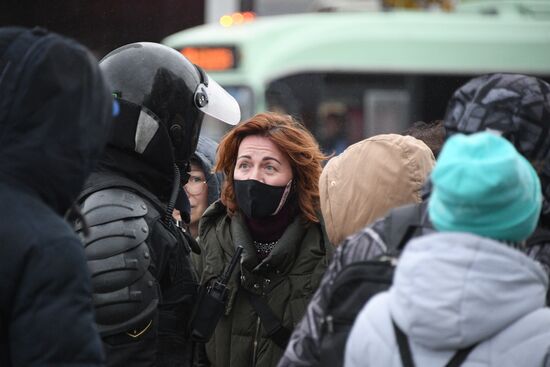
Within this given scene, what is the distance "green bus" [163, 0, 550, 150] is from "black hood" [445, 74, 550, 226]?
410 inches

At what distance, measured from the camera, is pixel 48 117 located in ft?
8.18

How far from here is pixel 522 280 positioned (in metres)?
2.40

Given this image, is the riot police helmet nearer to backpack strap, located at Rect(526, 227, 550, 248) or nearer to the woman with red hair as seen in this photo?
the woman with red hair

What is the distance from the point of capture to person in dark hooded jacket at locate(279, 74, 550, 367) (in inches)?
108

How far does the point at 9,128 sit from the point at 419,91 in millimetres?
12646

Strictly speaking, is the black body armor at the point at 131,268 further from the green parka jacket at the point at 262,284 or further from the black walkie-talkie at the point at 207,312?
the green parka jacket at the point at 262,284

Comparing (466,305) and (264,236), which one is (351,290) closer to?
(466,305)

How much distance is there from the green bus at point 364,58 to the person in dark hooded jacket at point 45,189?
10767 millimetres

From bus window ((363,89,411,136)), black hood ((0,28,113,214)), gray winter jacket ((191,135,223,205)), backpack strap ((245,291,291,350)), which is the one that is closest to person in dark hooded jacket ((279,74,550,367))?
black hood ((0,28,113,214))

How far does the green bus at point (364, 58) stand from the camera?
1375 centimetres

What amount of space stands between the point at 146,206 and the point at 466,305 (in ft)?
4.89

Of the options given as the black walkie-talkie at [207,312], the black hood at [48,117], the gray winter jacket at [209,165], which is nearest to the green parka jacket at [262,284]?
the black walkie-talkie at [207,312]

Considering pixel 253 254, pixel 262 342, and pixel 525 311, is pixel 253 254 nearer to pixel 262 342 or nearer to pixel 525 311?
pixel 262 342

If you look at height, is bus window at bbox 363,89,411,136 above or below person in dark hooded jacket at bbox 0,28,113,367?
below
